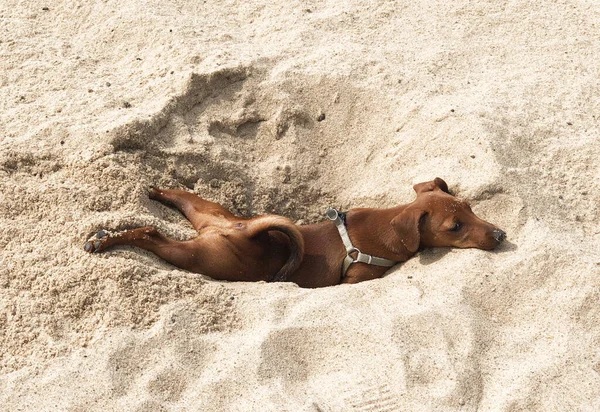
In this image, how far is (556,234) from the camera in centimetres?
498

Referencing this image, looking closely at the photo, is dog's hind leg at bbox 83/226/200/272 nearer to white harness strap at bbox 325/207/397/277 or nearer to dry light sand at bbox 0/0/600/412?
dry light sand at bbox 0/0/600/412

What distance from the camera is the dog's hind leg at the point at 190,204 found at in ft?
17.3

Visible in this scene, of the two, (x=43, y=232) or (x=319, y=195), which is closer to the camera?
(x=43, y=232)

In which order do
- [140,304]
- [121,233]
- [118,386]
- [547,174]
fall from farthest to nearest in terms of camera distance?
1. [547,174]
2. [121,233]
3. [140,304]
4. [118,386]

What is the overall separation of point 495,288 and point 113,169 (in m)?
2.60

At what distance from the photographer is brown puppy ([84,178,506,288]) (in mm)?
4883

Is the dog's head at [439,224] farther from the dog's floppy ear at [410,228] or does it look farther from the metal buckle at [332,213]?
the metal buckle at [332,213]

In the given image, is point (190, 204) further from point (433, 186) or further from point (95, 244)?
point (433, 186)

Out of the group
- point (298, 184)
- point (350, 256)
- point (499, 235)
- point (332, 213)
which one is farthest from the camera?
point (298, 184)

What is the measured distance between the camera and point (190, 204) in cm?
535

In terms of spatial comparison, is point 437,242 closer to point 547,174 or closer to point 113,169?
point 547,174

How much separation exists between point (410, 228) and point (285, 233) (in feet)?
2.78

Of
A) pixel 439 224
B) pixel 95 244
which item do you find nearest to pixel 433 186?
pixel 439 224

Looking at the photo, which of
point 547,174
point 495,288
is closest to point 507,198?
point 547,174
